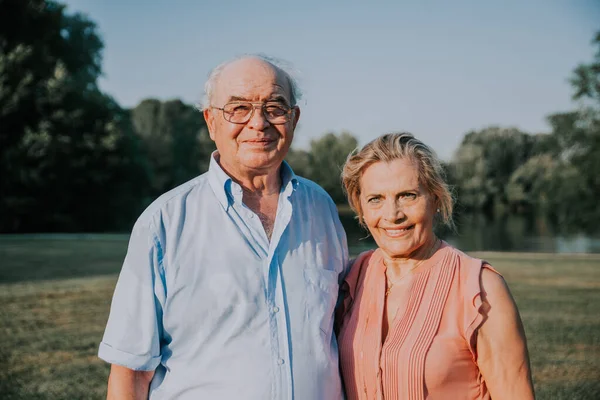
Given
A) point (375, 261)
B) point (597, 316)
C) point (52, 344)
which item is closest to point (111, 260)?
point (52, 344)

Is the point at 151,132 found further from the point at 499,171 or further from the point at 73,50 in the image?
the point at 499,171

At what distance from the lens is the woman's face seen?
2365mm

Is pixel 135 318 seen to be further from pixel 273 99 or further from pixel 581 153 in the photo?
pixel 581 153

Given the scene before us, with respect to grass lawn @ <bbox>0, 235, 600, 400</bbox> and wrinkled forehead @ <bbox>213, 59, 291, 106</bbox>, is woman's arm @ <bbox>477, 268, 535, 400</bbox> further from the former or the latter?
grass lawn @ <bbox>0, 235, 600, 400</bbox>

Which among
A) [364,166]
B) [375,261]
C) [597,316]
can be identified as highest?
[364,166]

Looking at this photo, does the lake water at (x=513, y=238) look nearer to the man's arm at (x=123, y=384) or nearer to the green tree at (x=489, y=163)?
the green tree at (x=489, y=163)

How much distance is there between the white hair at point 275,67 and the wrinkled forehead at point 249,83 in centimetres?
2

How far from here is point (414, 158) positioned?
237cm

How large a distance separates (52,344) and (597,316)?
6.87m

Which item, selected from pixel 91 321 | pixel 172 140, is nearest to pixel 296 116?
Result: pixel 91 321

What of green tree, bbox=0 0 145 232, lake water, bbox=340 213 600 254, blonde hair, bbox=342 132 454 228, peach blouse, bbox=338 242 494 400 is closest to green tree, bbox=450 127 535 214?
lake water, bbox=340 213 600 254

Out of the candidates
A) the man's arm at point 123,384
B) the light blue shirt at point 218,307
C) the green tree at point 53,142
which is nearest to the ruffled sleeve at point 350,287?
the light blue shirt at point 218,307

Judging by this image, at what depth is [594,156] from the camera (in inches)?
1089

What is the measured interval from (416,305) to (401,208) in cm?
37
